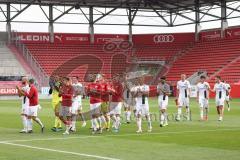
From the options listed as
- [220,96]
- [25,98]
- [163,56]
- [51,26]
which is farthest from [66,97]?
[163,56]

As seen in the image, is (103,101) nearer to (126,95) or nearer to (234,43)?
(126,95)

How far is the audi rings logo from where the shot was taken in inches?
2857

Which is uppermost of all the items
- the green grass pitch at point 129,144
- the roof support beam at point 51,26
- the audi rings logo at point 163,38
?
the roof support beam at point 51,26

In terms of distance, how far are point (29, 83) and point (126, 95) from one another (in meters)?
5.68

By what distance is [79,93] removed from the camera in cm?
2512

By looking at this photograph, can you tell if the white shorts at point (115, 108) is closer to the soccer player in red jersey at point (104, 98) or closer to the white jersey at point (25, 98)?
the soccer player in red jersey at point (104, 98)

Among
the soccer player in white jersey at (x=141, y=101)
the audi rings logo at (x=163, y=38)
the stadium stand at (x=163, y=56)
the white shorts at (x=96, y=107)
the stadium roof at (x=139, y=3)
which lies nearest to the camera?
the soccer player in white jersey at (x=141, y=101)

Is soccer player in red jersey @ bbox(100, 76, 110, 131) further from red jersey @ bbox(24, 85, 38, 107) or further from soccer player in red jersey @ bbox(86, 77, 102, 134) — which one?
red jersey @ bbox(24, 85, 38, 107)

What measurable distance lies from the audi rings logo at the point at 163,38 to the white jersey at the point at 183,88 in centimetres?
4379

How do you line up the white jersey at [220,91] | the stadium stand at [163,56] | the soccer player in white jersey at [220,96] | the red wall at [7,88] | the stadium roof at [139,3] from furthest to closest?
the stadium roof at [139,3], the stadium stand at [163,56], the red wall at [7,88], the white jersey at [220,91], the soccer player in white jersey at [220,96]

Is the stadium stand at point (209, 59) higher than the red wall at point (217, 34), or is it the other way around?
the red wall at point (217, 34)

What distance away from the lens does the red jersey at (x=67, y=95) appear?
22188 mm

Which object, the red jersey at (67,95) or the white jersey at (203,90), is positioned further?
the white jersey at (203,90)

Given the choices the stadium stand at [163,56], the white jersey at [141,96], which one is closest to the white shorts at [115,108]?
the white jersey at [141,96]
